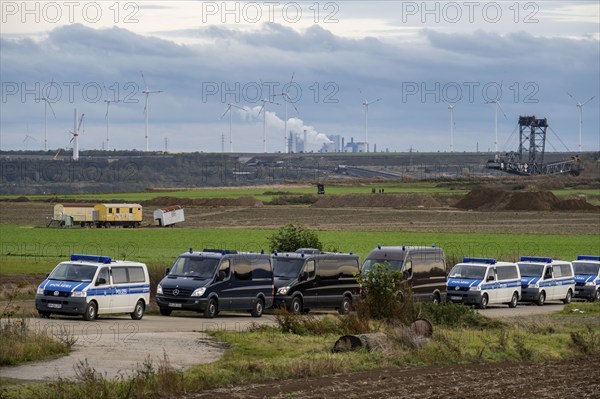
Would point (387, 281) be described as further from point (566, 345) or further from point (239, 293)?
point (239, 293)

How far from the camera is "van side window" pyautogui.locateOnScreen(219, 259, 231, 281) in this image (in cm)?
3647

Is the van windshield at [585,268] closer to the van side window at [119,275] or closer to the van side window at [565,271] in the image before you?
the van side window at [565,271]

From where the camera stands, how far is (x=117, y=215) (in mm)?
104312

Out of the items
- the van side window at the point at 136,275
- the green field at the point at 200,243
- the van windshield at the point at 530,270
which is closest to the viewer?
the van side window at the point at 136,275

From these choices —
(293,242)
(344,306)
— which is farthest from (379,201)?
(344,306)

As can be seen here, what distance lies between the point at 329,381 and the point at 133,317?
44.4 ft

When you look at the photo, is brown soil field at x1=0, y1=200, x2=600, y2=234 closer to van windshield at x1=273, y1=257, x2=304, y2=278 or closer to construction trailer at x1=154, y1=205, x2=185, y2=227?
construction trailer at x1=154, y1=205, x2=185, y2=227

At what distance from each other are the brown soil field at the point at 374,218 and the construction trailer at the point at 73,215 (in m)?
2.70

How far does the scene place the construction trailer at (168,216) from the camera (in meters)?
102

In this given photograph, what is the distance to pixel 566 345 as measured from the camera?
3017cm

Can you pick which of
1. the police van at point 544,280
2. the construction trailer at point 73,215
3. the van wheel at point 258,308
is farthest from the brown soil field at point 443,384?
the construction trailer at point 73,215

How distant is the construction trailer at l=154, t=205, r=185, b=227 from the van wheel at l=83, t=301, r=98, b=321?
6933cm

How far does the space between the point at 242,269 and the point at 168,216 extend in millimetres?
66234

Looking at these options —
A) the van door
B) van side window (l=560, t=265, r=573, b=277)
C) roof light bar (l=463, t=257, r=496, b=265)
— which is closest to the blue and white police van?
van side window (l=560, t=265, r=573, b=277)
